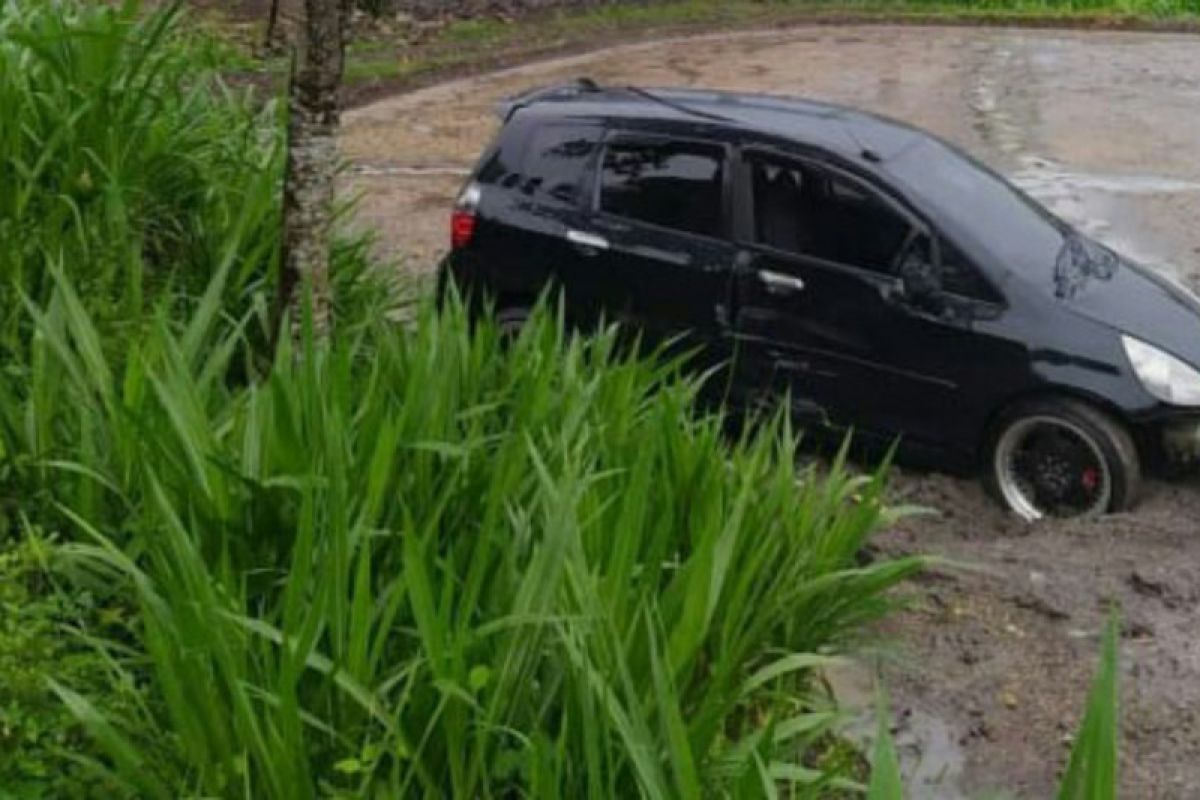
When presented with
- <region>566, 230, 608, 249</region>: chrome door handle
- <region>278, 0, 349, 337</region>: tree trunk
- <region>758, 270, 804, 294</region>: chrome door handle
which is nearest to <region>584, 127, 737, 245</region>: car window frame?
<region>566, 230, 608, 249</region>: chrome door handle

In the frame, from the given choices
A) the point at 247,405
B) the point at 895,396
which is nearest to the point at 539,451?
the point at 247,405

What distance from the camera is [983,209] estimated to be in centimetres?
854

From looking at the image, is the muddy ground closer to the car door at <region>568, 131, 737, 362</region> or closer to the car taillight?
the car door at <region>568, 131, 737, 362</region>

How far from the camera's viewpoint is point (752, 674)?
491 centimetres

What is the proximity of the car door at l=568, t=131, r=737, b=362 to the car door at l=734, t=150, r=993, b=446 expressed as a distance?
15cm

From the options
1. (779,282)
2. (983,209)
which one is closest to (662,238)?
(779,282)

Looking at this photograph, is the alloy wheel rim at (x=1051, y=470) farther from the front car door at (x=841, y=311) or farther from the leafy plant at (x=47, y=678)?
A: the leafy plant at (x=47, y=678)

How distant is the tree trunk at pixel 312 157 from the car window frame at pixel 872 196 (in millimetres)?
2664

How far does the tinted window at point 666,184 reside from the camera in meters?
8.66

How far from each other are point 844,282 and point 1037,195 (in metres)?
6.02

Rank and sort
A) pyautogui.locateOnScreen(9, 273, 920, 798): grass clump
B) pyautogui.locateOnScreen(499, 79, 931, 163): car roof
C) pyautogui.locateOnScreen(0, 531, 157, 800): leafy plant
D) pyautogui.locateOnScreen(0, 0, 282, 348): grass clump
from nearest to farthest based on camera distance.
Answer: pyautogui.locateOnScreen(9, 273, 920, 798): grass clump
pyautogui.locateOnScreen(0, 531, 157, 800): leafy plant
pyautogui.locateOnScreen(0, 0, 282, 348): grass clump
pyautogui.locateOnScreen(499, 79, 931, 163): car roof

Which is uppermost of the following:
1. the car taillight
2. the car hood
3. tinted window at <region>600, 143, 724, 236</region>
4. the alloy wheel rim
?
tinted window at <region>600, 143, 724, 236</region>

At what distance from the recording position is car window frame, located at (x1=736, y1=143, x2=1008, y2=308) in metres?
8.13

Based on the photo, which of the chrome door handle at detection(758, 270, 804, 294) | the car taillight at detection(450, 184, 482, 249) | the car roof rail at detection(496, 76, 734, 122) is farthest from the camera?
the car taillight at detection(450, 184, 482, 249)
